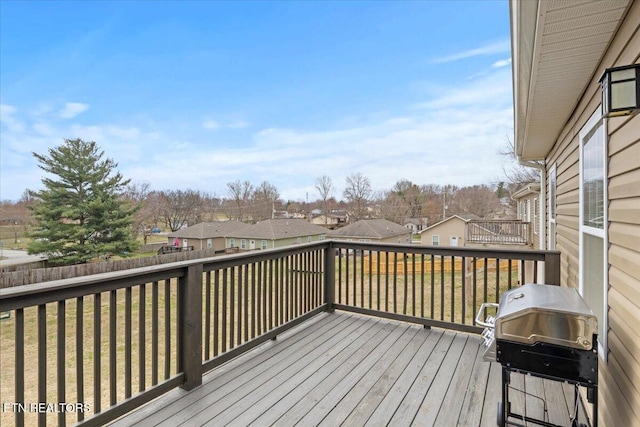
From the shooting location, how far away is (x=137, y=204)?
23109 mm

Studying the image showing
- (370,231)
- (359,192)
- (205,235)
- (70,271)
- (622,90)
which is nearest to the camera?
(622,90)

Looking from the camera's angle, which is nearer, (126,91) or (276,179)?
(126,91)

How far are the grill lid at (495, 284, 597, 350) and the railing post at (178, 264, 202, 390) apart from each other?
6.34 ft

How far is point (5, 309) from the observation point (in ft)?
4.96

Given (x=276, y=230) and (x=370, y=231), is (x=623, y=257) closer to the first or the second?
(x=370, y=231)

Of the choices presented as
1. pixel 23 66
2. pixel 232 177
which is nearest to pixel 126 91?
pixel 23 66

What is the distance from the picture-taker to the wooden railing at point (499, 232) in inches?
456

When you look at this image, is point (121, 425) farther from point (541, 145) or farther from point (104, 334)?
point (104, 334)

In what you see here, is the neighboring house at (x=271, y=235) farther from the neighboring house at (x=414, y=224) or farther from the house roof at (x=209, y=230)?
the neighboring house at (x=414, y=224)

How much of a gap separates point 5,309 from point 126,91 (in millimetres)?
27547

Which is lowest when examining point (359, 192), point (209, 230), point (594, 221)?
point (209, 230)

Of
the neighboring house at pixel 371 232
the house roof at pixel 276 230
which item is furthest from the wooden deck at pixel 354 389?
the house roof at pixel 276 230

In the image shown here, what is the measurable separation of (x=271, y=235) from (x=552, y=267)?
69.1 feet

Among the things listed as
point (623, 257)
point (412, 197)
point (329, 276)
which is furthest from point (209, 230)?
point (623, 257)
